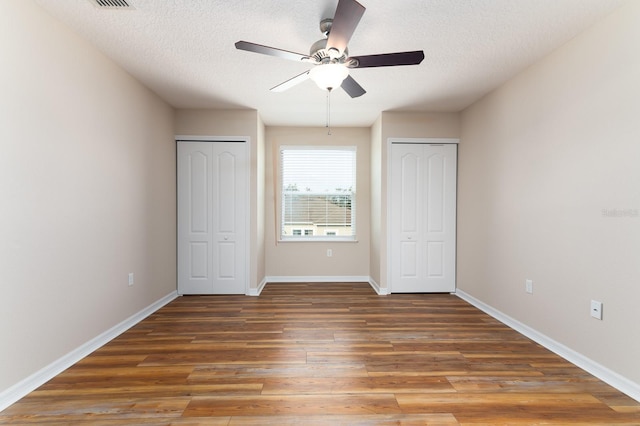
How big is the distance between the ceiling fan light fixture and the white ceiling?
1.37ft

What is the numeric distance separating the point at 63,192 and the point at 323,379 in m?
A: 2.36

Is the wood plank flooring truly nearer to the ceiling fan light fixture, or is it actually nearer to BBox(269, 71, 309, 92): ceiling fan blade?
the ceiling fan light fixture

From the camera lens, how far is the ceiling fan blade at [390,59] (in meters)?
2.04

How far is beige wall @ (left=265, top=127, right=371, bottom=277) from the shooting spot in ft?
16.4

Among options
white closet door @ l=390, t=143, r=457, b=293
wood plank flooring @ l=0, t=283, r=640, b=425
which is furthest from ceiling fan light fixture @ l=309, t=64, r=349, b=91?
white closet door @ l=390, t=143, r=457, b=293

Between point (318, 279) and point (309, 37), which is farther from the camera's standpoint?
point (318, 279)

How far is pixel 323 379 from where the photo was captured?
2.13 meters

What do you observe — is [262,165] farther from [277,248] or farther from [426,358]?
[426,358]

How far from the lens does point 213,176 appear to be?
14.0 feet

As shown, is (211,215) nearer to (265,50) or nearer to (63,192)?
(63,192)

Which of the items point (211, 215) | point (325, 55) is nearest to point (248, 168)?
point (211, 215)

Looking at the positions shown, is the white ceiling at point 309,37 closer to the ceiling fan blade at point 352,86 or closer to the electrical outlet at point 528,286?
the ceiling fan blade at point 352,86

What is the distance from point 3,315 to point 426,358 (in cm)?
287

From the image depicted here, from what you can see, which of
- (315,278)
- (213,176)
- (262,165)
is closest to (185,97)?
(213,176)
